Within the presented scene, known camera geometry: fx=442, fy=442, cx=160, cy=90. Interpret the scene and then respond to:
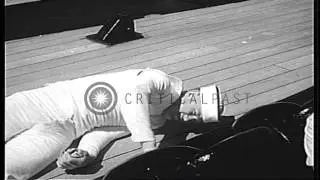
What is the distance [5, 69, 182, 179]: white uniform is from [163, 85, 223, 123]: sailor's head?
4 cm

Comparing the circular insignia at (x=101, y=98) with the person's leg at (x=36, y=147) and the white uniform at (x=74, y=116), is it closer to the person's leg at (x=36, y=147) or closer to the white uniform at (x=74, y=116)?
the white uniform at (x=74, y=116)

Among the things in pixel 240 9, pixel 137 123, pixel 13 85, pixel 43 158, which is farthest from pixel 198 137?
pixel 240 9

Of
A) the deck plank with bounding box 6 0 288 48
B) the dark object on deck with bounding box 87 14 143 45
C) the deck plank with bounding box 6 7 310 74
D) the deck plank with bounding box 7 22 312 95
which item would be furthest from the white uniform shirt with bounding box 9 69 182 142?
the deck plank with bounding box 6 0 288 48

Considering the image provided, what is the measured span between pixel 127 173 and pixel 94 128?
63 centimetres

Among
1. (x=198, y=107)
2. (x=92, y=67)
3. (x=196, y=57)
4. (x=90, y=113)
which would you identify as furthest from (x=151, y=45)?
(x=90, y=113)

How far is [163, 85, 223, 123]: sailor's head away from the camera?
2.16 metres

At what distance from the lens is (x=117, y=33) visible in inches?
142

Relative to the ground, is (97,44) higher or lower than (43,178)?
higher

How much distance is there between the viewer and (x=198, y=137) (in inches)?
77.9

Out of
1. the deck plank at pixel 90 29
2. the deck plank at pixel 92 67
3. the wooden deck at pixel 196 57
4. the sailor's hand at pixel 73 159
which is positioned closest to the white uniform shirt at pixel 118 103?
the wooden deck at pixel 196 57

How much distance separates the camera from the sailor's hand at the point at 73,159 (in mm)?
1798

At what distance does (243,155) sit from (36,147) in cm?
86

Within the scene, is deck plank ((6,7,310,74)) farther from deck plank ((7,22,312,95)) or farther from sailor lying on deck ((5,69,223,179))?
sailor lying on deck ((5,69,223,179))
